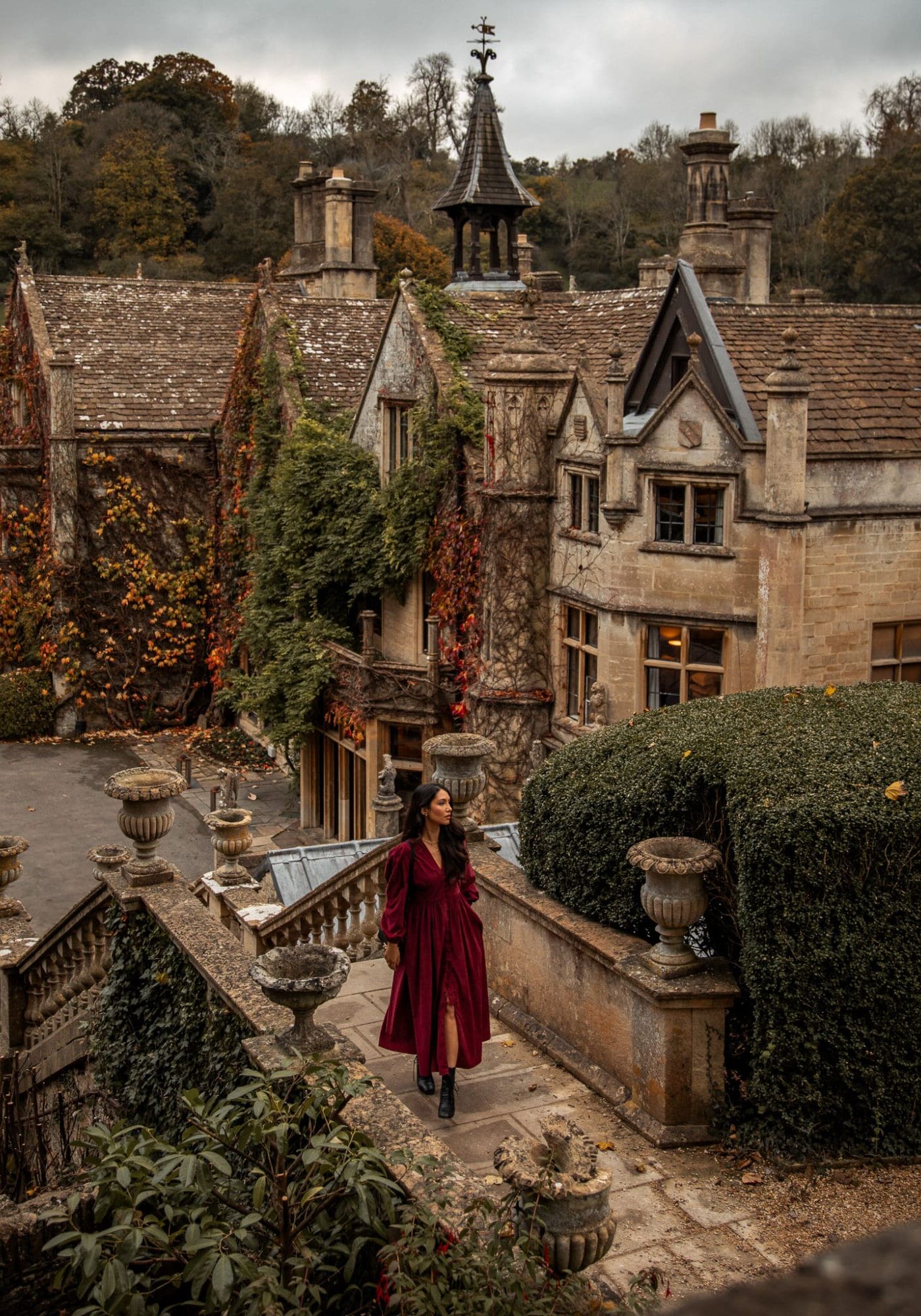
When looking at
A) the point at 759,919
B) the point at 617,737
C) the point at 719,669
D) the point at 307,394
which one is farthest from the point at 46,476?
the point at 759,919

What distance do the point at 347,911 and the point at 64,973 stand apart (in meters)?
2.73

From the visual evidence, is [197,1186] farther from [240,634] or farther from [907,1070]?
[240,634]

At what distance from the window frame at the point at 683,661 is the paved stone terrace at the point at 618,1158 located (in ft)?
30.1

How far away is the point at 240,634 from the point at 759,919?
19800mm

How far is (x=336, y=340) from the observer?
91.3ft

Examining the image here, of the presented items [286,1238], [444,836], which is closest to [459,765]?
[444,836]

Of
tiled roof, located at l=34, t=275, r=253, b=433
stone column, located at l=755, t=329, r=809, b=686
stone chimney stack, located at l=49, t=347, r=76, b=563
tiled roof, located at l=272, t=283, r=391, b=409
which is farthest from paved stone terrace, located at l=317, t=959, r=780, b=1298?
tiled roof, located at l=34, t=275, r=253, b=433

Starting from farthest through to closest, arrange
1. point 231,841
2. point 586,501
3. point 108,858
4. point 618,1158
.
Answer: point 586,501
point 231,841
point 108,858
point 618,1158

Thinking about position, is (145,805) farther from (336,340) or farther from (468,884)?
(336,340)

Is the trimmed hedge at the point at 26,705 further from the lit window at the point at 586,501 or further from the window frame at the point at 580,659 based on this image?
the lit window at the point at 586,501

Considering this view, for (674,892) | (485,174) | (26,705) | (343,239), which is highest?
(485,174)

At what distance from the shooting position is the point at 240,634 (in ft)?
85.9

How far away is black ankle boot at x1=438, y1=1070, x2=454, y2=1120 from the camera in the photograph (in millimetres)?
7793

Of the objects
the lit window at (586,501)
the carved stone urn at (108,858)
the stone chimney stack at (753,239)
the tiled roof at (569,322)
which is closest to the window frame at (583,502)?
the lit window at (586,501)
